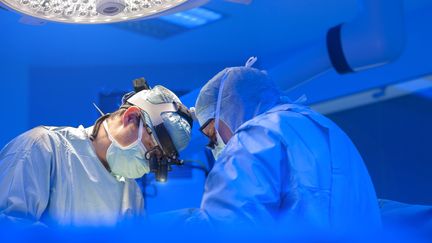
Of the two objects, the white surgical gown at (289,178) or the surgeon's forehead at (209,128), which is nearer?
the white surgical gown at (289,178)

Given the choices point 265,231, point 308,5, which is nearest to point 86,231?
point 265,231

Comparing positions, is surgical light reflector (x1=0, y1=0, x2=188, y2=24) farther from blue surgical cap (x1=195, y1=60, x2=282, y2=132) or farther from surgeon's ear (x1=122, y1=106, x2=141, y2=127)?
surgeon's ear (x1=122, y1=106, x2=141, y2=127)

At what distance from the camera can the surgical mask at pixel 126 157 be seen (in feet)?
5.94

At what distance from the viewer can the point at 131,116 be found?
6.11 ft

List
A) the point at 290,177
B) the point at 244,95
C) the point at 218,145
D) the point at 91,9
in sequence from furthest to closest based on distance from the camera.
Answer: the point at 218,145 → the point at 244,95 → the point at 91,9 → the point at 290,177

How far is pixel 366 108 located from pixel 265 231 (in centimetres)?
268

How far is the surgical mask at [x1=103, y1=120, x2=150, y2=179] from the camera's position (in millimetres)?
1811

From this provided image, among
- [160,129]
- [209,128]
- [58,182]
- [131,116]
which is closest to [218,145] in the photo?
[209,128]

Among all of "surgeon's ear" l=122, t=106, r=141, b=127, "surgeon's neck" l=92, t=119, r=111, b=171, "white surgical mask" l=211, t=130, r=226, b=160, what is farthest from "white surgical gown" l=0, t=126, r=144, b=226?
"white surgical mask" l=211, t=130, r=226, b=160

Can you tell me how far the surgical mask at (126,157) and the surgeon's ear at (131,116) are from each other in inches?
1.5

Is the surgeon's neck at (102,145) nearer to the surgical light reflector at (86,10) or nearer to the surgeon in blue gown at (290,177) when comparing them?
the surgical light reflector at (86,10)

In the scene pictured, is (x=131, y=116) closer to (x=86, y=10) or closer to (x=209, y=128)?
(x=209, y=128)

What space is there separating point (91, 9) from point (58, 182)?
23.6 inches


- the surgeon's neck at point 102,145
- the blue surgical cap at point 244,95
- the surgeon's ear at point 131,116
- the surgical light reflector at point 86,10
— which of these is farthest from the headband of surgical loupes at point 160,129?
the surgical light reflector at point 86,10
